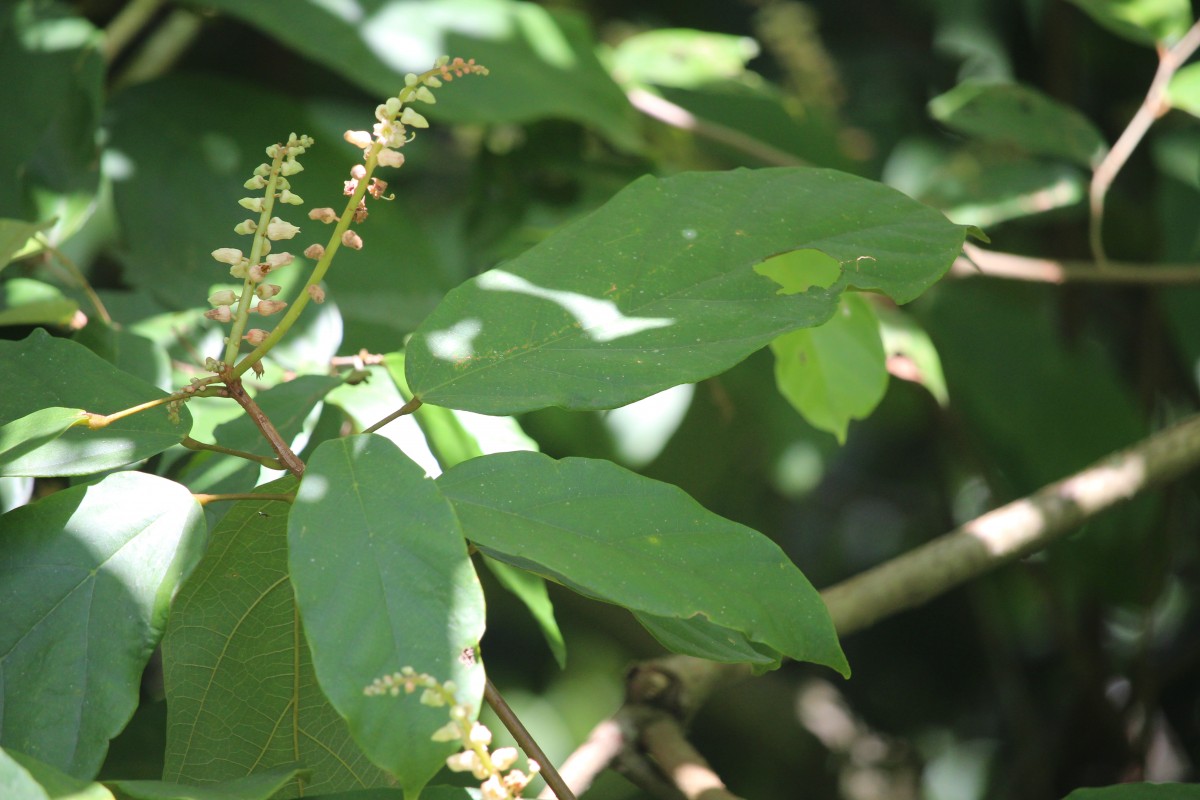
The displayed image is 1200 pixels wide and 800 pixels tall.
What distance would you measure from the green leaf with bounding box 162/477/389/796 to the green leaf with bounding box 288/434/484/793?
16 centimetres

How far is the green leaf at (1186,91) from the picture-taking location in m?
1.15

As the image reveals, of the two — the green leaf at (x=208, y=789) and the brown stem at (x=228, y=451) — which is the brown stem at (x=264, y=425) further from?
→ the green leaf at (x=208, y=789)

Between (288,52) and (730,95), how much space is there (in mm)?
→ 863

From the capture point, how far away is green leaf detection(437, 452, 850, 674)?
1.63 feet

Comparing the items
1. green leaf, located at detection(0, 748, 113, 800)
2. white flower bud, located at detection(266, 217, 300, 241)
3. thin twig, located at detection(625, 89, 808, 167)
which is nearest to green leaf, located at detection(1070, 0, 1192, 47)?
thin twig, located at detection(625, 89, 808, 167)

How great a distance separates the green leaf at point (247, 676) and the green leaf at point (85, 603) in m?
0.09

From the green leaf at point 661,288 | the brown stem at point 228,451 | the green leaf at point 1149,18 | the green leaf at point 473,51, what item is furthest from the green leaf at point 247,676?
the green leaf at point 1149,18

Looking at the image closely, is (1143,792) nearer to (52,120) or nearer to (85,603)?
(85,603)

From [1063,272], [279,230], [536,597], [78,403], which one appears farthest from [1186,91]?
[78,403]

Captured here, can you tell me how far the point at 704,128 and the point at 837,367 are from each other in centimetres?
52

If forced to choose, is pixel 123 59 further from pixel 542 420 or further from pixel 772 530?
pixel 772 530

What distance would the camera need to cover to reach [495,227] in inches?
56.5

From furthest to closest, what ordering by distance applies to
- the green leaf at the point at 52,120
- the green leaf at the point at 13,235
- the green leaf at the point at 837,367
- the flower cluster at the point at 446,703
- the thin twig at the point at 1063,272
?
1. the thin twig at the point at 1063,272
2. the green leaf at the point at 52,120
3. the green leaf at the point at 837,367
4. the green leaf at the point at 13,235
5. the flower cluster at the point at 446,703

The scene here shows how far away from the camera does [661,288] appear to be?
2.07 feet
